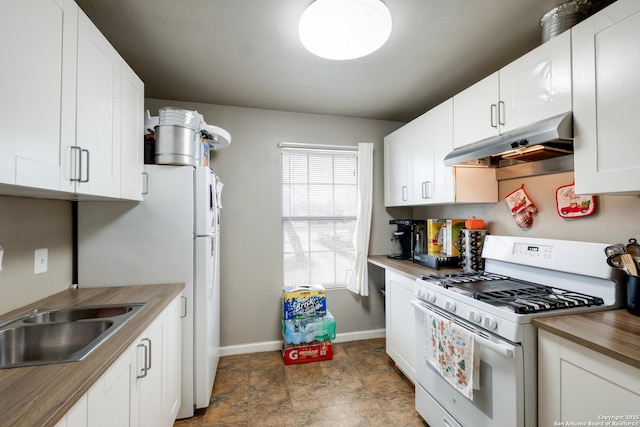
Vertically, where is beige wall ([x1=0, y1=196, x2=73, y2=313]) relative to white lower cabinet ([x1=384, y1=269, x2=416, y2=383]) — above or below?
above

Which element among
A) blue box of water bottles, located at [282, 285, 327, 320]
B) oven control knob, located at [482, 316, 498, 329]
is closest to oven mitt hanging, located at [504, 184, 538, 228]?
oven control knob, located at [482, 316, 498, 329]

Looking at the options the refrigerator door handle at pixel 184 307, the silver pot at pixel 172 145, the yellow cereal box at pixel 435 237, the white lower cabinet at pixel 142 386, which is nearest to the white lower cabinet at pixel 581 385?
the yellow cereal box at pixel 435 237

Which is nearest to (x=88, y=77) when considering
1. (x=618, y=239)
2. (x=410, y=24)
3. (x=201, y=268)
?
(x=201, y=268)

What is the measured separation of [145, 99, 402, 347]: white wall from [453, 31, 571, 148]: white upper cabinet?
57.4 inches

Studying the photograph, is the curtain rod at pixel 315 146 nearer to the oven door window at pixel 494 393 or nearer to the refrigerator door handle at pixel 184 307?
the refrigerator door handle at pixel 184 307

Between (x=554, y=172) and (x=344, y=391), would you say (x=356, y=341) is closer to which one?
(x=344, y=391)

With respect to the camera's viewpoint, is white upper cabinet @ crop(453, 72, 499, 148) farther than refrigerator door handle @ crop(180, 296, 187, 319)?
No

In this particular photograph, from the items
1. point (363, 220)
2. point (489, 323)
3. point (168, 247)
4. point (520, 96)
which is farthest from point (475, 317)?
point (168, 247)

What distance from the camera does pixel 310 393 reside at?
2.13 meters

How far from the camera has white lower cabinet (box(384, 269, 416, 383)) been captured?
2.13 m

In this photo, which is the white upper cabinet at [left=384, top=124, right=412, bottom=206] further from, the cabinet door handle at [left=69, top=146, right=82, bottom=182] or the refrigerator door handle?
the cabinet door handle at [left=69, top=146, right=82, bottom=182]

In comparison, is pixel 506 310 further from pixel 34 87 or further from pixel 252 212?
pixel 252 212

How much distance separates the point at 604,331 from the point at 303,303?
6.70 feet

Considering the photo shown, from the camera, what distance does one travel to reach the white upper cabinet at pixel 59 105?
841mm
